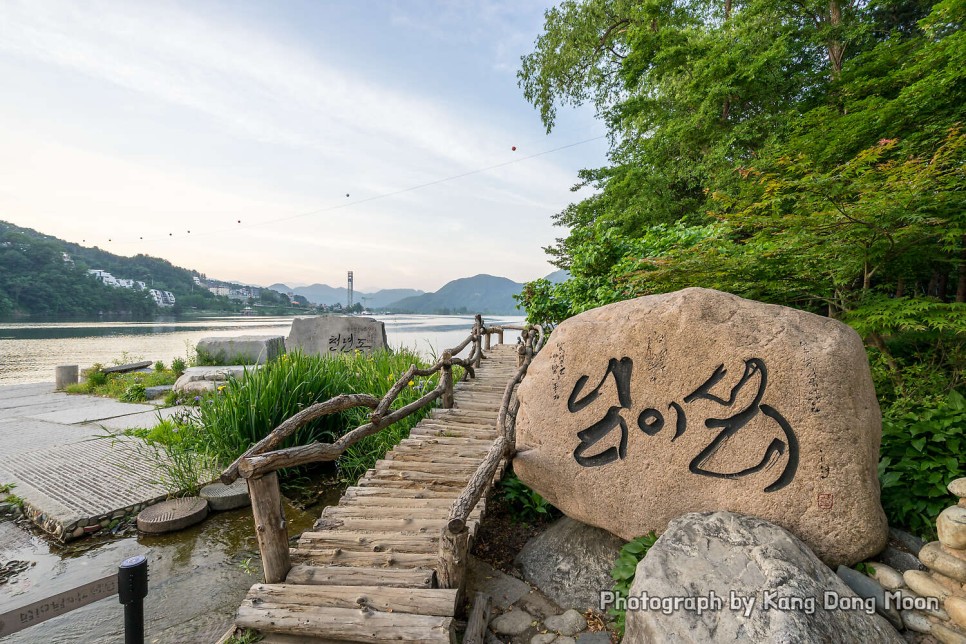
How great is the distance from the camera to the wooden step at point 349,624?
2084 millimetres

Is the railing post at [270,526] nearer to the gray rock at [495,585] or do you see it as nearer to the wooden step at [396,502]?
the wooden step at [396,502]

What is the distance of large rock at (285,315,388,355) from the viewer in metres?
10.6

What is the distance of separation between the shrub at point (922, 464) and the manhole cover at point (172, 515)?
539 centimetres

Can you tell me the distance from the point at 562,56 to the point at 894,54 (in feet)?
25.7

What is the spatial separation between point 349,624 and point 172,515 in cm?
251

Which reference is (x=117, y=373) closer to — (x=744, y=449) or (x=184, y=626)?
(x=184, y=626)

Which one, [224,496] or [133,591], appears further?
[224,496]

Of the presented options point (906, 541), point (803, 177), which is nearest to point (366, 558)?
point (906, 541)

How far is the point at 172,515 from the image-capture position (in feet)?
11.8

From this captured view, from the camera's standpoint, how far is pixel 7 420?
689cm

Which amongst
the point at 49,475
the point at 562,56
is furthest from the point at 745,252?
the point at 562,56

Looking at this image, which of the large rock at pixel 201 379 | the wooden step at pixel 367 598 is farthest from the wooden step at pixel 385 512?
the large rock at pixel 201 379

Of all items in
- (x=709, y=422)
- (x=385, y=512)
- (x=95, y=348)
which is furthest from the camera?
(x=95, y=348)

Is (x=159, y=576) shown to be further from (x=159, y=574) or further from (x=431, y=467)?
(x=431, y=467)
